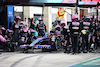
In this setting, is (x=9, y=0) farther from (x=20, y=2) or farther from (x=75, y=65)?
(x=75, y=65)

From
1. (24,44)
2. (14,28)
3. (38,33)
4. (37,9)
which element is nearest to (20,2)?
(38,33)

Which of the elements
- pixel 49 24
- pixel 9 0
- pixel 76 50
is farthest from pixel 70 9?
pixel 76 50

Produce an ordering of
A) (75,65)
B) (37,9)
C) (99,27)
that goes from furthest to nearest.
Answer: (37,9)
(99,27)
(75,65)

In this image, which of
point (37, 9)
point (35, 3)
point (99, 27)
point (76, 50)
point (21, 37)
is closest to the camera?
point (76, 50)

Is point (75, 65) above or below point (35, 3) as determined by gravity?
below

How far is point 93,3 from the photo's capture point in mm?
24625

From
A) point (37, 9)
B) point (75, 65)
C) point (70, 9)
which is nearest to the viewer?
point (75, 65)

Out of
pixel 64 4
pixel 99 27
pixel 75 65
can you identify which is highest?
pixel 64 4

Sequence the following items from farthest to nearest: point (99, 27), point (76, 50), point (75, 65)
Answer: point (99, 27) → point (76, 50) → point (75, 65)

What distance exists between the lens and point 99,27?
1856 centimetres

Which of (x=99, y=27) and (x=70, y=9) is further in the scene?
(x=70, y=9)

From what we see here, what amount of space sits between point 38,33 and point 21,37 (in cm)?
341

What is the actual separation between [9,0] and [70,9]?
56.3 feet

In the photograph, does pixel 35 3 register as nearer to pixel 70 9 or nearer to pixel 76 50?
pixel 76 50
